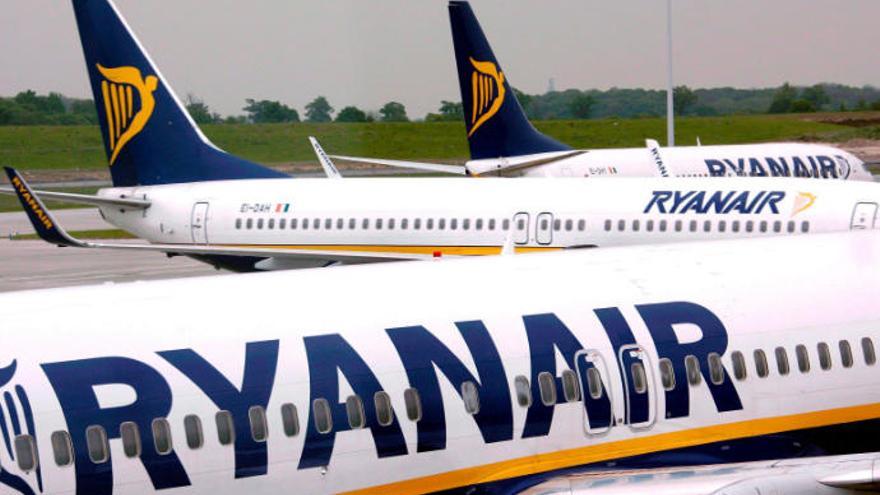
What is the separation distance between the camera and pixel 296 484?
10.2 meters

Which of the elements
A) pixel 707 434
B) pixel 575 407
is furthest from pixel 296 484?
pixel 707 434

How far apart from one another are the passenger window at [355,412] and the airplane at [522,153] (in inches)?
1257

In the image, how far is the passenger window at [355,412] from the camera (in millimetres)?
10422

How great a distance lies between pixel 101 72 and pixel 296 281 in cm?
2232

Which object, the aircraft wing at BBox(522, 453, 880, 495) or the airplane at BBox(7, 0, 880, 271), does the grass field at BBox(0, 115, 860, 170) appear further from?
the aircraft wing at BBox(522, 453, 880, 495)

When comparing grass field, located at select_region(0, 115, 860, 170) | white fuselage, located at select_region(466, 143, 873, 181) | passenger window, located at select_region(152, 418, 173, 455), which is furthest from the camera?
grass field, located at select_region(0, 115, 860, 170)

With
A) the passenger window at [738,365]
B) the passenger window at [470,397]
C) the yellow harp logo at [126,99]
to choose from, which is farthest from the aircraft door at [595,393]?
the yellow harp logo at [126,99]

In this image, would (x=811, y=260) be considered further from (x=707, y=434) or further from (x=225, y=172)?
(x=225, y=172)

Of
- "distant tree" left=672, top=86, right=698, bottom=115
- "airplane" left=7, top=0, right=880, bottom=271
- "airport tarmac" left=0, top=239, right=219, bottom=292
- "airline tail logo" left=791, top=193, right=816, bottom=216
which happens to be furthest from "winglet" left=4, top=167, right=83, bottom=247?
"distant tree" left=672, top=86, right=698, bottom=115

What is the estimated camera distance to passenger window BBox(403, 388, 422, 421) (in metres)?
10.6

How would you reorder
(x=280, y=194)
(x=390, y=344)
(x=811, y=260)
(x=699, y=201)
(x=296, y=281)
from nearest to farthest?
(x=390, y=344) → (x=296, y=281) → (x=811, y=260) → (x=699, y=201) → (x=280, y=194)

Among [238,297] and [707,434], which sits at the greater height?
[238,297]

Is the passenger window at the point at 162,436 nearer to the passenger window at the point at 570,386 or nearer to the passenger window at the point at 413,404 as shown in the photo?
the passenger window at the point at 413,404

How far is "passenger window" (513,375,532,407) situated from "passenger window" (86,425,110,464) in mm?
3165
